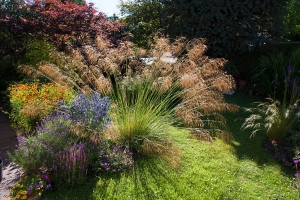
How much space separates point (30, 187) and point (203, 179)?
1925 millimetres

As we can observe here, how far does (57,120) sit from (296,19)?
1601cm

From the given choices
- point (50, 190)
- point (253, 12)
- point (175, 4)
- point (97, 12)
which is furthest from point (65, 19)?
point (253, 12)

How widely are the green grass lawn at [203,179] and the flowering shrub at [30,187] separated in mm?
121

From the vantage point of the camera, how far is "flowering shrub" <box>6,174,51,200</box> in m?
2.63

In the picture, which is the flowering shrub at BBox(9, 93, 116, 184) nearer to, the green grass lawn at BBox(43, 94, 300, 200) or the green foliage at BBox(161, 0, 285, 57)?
the green grass lawn at BBox(43, 94, 300, 200)

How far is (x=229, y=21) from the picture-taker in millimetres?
6867

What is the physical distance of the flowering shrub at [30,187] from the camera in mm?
2627

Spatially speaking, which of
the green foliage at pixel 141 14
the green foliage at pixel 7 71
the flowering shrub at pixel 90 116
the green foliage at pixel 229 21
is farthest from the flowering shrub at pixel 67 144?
the green foliage at pixel 141 14

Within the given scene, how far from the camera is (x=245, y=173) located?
3307 mm

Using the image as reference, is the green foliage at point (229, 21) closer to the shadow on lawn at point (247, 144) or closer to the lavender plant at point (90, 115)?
the shadow on lawn at point (247, 144)

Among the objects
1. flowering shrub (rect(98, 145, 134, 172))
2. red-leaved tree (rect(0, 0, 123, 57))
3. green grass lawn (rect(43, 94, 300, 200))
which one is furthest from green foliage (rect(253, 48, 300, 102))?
red-leaved tree (rect(0, 0, 123, 57))

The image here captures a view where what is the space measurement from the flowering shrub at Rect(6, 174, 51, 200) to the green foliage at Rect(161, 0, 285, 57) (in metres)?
5.54

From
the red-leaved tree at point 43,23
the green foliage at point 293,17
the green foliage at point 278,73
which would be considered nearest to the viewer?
the green foliage at point 278,73

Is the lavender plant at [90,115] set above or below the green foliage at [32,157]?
above
